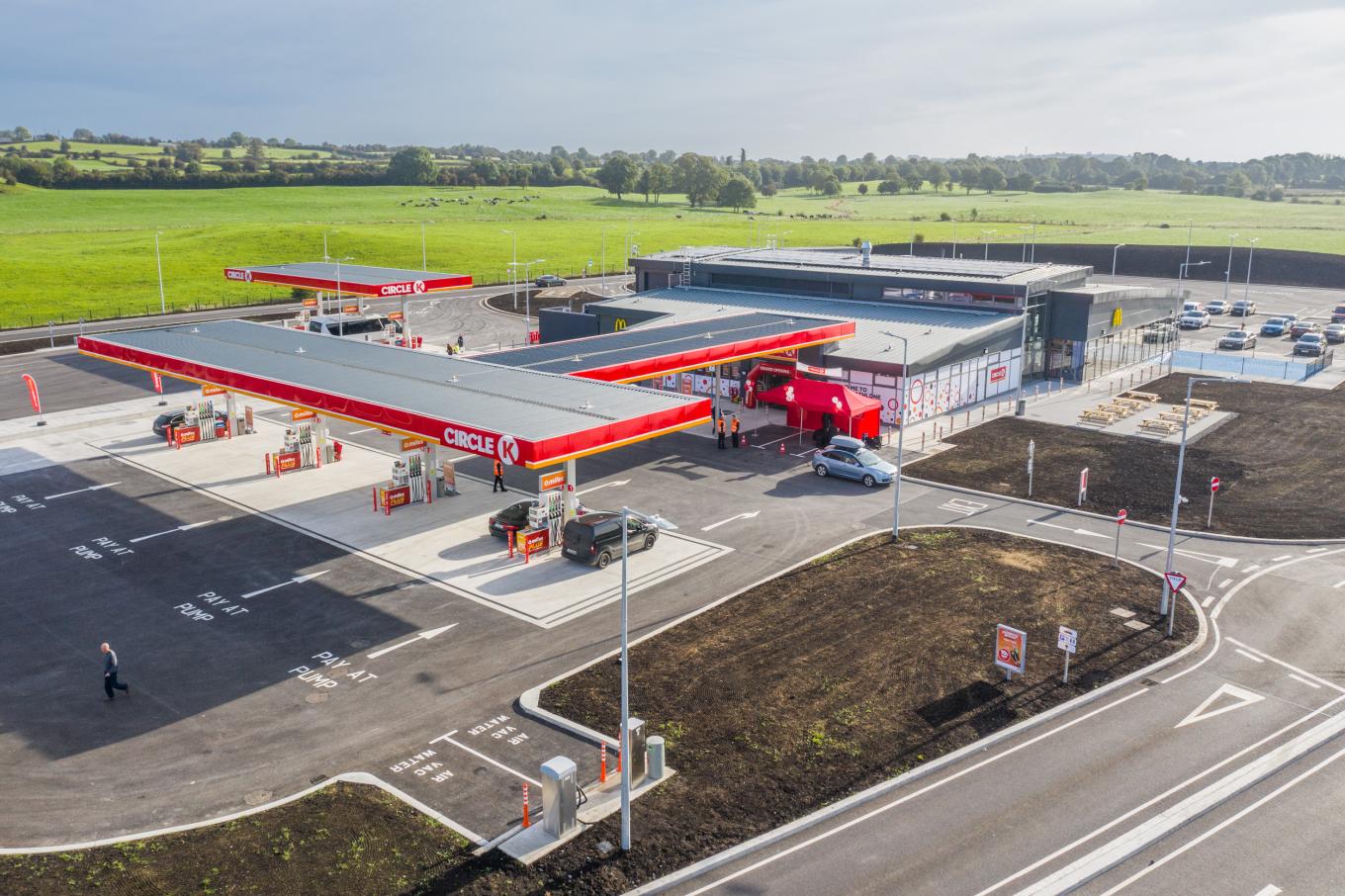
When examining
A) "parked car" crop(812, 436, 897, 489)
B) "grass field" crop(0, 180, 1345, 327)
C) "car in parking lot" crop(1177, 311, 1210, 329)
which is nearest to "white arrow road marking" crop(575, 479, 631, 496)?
"parked car" crop(812, 436, 897, 489)

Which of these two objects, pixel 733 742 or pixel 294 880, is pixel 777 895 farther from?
pixel 294 880

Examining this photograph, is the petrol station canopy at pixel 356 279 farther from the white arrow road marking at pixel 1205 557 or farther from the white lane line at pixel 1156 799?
the white lane line at pixel 1156 799

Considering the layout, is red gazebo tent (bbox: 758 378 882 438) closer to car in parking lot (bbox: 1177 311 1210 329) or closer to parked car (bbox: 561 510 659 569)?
parked car (bbox: 561 510 659 569)

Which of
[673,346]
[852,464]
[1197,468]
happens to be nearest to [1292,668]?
[852,464]

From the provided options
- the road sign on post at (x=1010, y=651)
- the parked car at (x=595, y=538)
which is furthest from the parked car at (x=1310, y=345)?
the parked car at (x=595, y=538)

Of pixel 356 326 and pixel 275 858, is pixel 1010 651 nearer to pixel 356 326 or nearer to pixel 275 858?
pixel 275 858

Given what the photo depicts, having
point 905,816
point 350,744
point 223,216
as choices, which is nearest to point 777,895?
point 905,816
